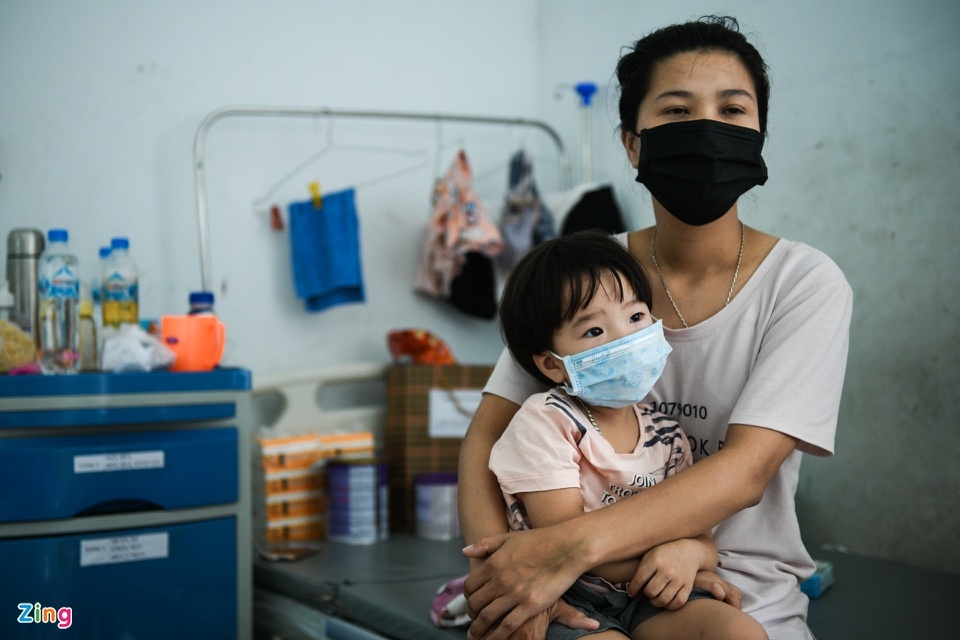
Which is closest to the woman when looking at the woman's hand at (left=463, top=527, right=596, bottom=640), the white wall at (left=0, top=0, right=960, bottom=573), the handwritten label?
the woman's hand at (left=463, top=527, right=596, bottom=640)

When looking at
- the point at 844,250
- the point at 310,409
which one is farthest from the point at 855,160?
the point at 310,409

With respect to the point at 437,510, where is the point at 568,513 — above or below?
above

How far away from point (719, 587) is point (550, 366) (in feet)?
1.36

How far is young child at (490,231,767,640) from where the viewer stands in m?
1.18

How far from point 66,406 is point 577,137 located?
6.95 ft

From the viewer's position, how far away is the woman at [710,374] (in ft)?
3.90

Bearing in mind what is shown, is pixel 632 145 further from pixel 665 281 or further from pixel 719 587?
pixel 719 587

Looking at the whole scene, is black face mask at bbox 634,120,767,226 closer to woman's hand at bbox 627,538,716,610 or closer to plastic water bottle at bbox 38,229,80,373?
woman's hand at bbox 627,538,716,610

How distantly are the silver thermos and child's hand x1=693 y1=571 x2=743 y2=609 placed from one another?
1.76 meters

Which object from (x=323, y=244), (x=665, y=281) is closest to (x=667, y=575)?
(x=665, y=281)

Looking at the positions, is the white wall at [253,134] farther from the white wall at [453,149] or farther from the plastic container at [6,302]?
the plastic container at [6,302]

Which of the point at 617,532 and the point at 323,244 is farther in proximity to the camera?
the point at 323,244

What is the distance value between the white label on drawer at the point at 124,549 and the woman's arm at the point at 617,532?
105 cm

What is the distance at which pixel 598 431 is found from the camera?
1.32 meters
